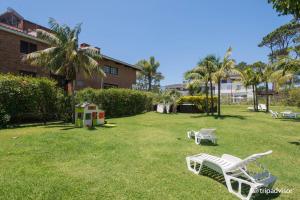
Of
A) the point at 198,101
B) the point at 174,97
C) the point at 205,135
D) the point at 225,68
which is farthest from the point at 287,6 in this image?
the point at 174,97

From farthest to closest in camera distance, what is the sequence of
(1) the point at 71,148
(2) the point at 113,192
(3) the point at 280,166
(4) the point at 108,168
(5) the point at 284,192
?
(1) the point at 71,148
(3) the point at 280,166
(4) the point at 108,168
(5) the point at 284,192
(2) the point at 113,192

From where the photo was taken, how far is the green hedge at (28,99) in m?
14.7

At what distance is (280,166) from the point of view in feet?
23.8

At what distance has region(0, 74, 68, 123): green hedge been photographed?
1466 cm

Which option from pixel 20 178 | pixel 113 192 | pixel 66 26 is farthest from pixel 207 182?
pixel 66 26

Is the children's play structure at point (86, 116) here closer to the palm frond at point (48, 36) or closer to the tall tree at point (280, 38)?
the palm frond at point (48, 36)

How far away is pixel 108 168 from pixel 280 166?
214 inches

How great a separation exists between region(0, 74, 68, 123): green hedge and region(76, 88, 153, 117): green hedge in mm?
2749

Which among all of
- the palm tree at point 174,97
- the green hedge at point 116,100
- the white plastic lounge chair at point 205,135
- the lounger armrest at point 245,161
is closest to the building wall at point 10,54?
the green hedge at point 116,100

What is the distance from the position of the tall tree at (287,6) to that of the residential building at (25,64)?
18.5 meters

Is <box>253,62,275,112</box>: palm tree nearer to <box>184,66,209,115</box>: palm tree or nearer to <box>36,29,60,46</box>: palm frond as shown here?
<box>184,66,209,115</box>: palm tree

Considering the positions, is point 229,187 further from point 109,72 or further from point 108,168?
point 109,72

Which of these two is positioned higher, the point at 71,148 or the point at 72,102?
the point at 72,102

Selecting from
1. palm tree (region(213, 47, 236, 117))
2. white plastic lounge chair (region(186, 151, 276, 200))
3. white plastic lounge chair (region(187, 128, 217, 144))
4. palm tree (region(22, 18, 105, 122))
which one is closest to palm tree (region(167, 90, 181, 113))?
palm tree (region(213, 47, 236, 117))
